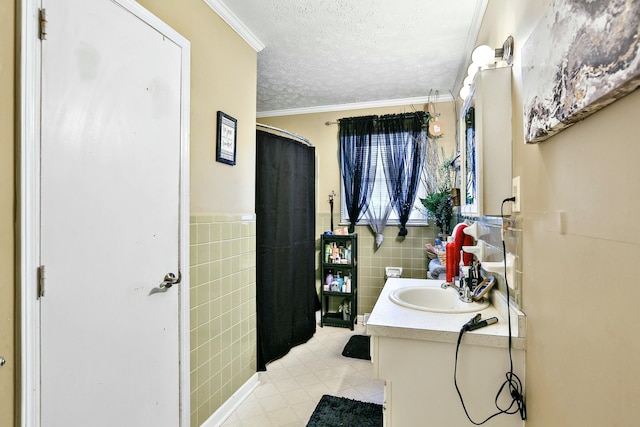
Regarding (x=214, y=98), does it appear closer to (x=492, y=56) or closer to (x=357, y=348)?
(x=492, y=56)

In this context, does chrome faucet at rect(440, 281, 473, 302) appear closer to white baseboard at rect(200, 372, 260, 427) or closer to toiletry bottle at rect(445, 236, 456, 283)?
toiletry bottle at rect(445, 236, 456, 283)

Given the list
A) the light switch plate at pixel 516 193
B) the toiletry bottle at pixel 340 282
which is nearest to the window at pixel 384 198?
the toiletry bottle at pixel 340 282

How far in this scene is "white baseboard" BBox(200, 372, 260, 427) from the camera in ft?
5.84

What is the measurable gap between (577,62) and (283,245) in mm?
2238

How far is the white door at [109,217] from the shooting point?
101 cm

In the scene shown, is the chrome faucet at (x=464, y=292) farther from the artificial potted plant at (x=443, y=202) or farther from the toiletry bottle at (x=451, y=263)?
the artificial potted plant at (x=443, y=202)

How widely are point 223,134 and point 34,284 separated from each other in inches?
46.3

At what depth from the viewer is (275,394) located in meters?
2.12

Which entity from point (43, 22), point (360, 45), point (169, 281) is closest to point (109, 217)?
point (169, 281)

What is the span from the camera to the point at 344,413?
75.0 inches

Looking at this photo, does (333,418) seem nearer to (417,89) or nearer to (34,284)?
(34,284)

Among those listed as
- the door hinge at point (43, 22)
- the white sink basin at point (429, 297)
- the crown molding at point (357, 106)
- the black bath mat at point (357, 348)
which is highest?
the crown molding at point (357, 106)

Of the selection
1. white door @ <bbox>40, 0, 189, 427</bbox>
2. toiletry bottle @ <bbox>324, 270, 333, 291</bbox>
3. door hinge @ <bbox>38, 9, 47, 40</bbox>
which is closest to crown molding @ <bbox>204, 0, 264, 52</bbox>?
white door @ <bbox>40, 0, 189, 427</bbox>

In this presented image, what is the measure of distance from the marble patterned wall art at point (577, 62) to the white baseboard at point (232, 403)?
2035 mm
